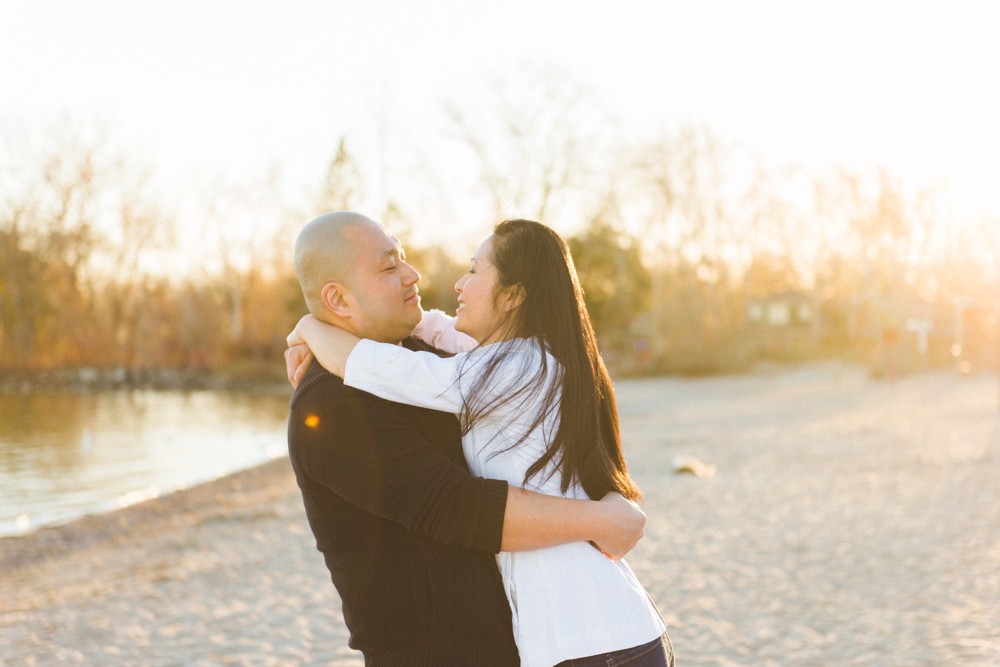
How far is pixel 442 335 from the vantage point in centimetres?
267

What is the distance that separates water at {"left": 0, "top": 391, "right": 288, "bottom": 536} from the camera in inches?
560

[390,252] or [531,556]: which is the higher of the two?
[390,252]

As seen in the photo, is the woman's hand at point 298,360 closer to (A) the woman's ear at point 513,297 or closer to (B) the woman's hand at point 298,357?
(B) the woman's hand at point 298,357

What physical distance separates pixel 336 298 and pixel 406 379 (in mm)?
403

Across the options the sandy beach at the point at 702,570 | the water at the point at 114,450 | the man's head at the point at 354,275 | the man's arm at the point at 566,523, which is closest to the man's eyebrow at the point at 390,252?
the man's head at the point at 354,275

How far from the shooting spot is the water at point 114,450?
14227mm

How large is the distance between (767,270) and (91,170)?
53101 mm

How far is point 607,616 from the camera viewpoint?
6.02 feet

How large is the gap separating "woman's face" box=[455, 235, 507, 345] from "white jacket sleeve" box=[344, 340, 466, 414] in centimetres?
20

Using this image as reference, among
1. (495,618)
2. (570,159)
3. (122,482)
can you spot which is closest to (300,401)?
(495,618)

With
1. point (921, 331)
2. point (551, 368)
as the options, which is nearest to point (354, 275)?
point (551, 368)

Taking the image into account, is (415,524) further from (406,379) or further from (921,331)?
(921,331)

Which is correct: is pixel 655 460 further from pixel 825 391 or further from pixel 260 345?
pixel 260 345

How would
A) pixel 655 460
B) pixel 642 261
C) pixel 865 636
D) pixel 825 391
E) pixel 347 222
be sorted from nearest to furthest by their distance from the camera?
pixel 347 222, pixel 865 636, pixel 655 460, pixel 825 391, pixel 642 261
